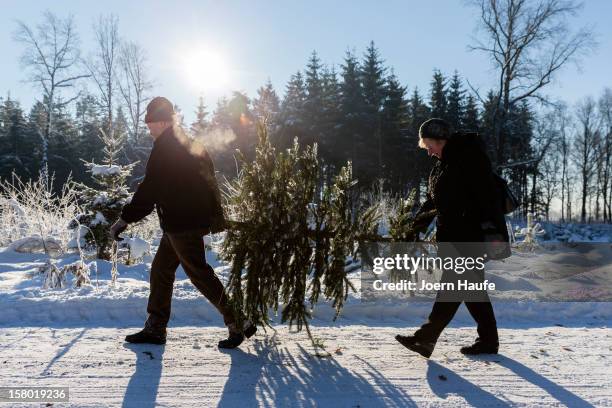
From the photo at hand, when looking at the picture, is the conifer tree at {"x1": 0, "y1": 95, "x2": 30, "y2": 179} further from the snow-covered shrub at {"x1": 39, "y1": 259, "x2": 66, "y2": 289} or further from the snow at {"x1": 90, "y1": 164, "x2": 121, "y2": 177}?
the snow-covered shrub at {"x1": 39, "y1": 259, "x2": 66, "y2": 289}

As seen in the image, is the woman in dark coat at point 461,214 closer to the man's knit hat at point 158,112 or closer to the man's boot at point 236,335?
the man's boot at point 236,335

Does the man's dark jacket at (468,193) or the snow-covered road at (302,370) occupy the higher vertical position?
the man's dark jacket at (468,193)

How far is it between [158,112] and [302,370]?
241 centimetres

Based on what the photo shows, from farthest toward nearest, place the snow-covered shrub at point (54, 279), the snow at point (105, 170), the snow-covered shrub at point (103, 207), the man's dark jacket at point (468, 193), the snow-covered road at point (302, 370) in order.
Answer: the snow at point (105, 170) → the snow-covered shrub at point (103, 207) → the snow-covered shrub at point (54, 279) → the man's dark jacket at point (468, 193) → the snow-covered road at point (302, 370)

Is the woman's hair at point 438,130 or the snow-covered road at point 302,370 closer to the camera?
the snow-covered road at point 302,370

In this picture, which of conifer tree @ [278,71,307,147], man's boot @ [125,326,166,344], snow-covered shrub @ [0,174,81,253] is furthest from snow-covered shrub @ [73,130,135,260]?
conifer tree @ [278,71,307,147]


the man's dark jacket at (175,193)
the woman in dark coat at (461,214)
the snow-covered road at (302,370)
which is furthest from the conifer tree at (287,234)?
the woman in dark coat at (461,214)

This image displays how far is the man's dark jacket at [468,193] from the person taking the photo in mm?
3500

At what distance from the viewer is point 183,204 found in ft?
12.1

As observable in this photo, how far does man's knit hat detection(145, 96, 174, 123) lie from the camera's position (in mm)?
3850

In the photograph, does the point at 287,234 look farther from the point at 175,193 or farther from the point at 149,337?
the point at 149,337

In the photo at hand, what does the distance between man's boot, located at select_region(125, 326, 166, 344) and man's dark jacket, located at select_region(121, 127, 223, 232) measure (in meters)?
0.93

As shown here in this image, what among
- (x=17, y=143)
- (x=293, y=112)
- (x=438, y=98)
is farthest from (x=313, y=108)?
(x=17, y=143)

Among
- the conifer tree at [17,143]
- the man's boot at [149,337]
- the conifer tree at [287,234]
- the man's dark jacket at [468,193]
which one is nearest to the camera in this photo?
the man's dark jacket at [468,193]
